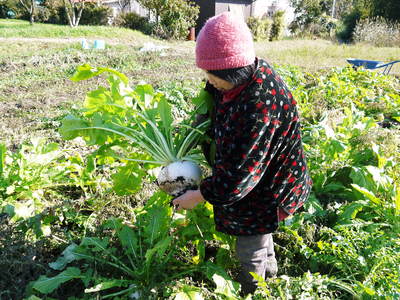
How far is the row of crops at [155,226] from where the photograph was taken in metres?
2.01

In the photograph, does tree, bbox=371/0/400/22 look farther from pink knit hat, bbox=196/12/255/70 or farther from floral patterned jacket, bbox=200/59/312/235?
pink knit hat, bbox=196/12/255/70

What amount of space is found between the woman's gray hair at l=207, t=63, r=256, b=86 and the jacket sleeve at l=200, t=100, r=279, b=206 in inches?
4.7

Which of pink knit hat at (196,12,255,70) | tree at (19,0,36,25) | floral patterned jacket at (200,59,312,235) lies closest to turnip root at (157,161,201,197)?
floral patterned jacket at (200,59,312,235)

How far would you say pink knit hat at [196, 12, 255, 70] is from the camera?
59.6 inches

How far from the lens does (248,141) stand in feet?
5.26

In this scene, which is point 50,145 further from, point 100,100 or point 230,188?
point 230,188

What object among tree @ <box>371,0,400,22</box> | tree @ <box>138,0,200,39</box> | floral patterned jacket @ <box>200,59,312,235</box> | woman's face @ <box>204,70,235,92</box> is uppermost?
tree @ <box>371,0,400,22</box>

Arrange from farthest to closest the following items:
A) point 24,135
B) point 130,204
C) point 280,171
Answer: point 24,135 < point 130,204 < point 280,171

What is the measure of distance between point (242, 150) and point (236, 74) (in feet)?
1.20

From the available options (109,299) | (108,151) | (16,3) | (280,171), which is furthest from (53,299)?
(16,3)

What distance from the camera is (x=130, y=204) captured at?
2.92m

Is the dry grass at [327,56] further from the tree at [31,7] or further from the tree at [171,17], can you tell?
the tree at [31,7]

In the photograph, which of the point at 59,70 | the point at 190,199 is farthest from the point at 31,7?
the point at 190,199

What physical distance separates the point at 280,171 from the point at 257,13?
2983 cm
